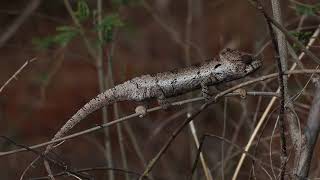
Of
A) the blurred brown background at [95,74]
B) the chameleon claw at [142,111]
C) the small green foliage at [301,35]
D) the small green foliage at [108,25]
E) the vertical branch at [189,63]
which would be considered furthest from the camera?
the blurred brown background at [95,74]

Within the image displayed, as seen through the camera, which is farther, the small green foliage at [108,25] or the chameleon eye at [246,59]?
the small green foliage at [108,25]

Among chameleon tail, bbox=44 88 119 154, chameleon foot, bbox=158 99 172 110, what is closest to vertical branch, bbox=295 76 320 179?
chameleon foot, bbox=158 99 172 110

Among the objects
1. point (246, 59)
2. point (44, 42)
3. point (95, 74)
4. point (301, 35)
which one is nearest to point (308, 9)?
point (301, 35)

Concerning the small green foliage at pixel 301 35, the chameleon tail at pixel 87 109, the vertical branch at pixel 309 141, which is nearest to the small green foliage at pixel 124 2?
the chameleon tail at pixel 87 109

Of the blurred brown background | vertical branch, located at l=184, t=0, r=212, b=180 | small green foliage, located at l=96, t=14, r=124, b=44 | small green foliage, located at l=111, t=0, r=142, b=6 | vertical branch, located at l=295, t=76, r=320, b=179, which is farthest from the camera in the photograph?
the blurred brown background

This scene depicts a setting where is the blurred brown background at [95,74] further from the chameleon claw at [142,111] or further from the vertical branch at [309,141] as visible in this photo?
the vertical branch at [309,141]

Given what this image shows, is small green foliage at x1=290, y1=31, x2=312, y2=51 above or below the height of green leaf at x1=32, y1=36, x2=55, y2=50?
below

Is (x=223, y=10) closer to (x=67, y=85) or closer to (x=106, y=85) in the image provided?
(x=67, y=85)

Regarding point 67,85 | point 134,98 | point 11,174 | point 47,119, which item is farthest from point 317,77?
point 67,85

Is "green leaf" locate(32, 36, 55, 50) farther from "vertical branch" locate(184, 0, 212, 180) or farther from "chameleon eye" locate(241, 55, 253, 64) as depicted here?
"chameleon eye" locate(241, 55, 253, 64)
